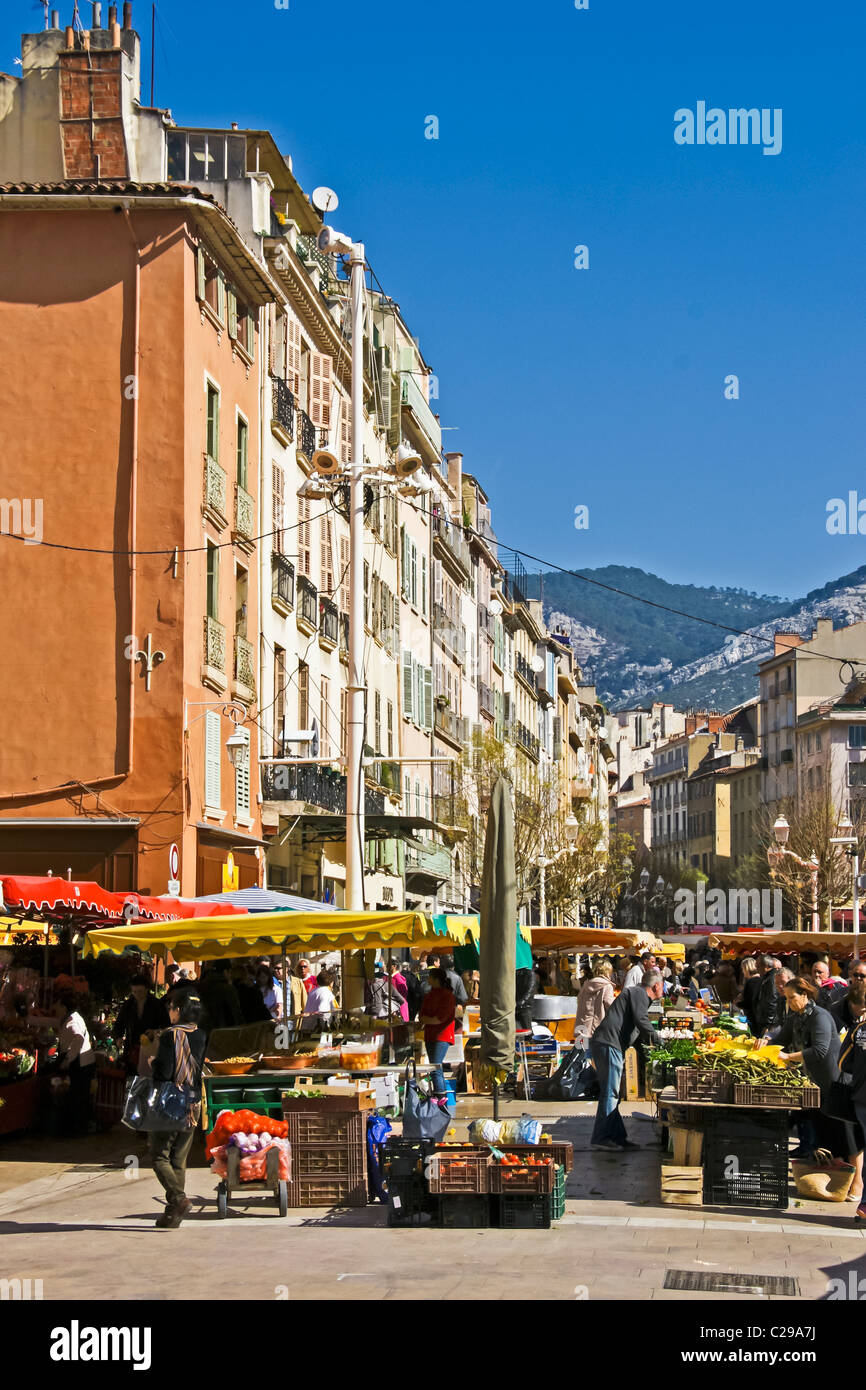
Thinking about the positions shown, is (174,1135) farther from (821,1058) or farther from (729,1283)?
(821,1058)

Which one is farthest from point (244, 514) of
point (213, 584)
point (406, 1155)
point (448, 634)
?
point (448, 634)

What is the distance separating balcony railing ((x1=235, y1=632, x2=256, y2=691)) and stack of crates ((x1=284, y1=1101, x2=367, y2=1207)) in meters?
16.5

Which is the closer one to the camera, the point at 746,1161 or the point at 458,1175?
the point at 458,1175

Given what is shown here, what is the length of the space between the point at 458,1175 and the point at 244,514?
1930 centimetres

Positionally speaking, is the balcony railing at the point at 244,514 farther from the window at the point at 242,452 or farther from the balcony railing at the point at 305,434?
the balcony railing at the point at 305,434

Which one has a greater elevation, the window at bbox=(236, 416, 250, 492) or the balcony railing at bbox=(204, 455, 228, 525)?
the window at bbox=(236, 416, 250, 492)

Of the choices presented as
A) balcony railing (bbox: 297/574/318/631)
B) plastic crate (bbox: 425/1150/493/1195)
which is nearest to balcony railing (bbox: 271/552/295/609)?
balcony railing (bbox: 297/574/318/631)

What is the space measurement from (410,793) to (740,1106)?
113ft

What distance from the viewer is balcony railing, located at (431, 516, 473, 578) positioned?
53178mm

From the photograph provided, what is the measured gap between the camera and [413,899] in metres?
50.9

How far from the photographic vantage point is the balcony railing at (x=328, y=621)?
35875mm

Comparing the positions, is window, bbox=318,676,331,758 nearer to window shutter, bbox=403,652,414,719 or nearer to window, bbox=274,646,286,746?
window, bbox=274,646,286,746

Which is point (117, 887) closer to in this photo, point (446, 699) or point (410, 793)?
point (410, 793)

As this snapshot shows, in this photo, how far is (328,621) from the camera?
36.8 m
